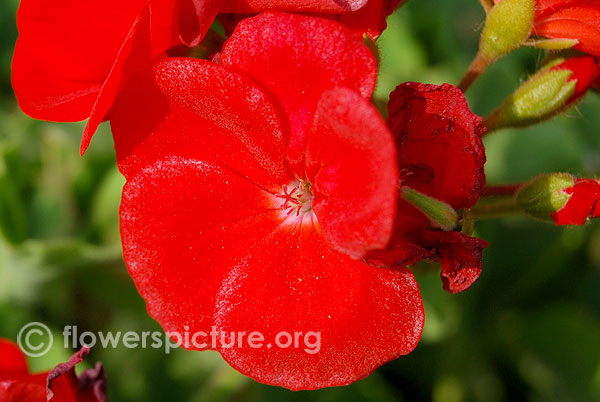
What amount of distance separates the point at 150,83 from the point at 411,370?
1.17 metres

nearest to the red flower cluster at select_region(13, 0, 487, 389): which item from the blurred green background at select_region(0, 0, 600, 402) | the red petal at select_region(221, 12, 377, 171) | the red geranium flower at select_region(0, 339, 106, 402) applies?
the red petal at select_region(221, 12, 377, 171)

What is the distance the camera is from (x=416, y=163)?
3.19ft

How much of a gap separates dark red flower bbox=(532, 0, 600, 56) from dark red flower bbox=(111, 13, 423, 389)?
14.6 inches

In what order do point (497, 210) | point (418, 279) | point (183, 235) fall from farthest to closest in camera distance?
point (418, 279), point (497, 210), point (183, 235)

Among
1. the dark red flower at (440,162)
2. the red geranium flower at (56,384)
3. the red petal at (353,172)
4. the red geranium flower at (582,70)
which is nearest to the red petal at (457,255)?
the dark red flower at (440,162)

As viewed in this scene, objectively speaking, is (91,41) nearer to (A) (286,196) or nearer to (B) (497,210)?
(A) (286,196)

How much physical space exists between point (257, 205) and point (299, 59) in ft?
0.74

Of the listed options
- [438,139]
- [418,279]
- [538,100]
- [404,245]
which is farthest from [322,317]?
[418,279]

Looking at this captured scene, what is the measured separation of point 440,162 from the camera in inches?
38.3

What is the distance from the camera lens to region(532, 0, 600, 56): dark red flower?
109cm

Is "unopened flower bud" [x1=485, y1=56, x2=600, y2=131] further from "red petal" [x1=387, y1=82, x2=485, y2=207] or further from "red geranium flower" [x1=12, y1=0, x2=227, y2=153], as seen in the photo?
"red geranium flower" [x1=12, y1=0, x2=227, y2=153]

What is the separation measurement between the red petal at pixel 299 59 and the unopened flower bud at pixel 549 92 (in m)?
0.39

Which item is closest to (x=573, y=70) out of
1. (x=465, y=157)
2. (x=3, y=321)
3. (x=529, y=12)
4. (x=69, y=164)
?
(x=529, y=12)

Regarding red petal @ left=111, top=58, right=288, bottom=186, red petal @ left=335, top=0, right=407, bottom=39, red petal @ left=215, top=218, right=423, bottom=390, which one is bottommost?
red petal @ left=215, top=218, right=423, bottom=390
